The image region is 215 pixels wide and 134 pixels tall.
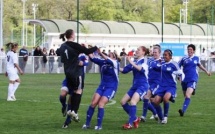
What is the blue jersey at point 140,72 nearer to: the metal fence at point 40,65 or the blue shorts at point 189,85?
the blue shorts at point 189,85

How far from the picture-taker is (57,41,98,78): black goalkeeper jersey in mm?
15227

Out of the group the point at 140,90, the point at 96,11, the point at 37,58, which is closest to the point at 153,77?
the point at 140,90

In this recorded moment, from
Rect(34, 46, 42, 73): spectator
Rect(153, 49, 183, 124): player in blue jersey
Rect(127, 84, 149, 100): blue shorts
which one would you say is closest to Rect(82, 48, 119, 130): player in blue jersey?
Rect(127, 84, 149, 100): blue shorts

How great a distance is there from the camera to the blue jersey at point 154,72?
17688mm

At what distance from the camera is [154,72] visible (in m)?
17.8

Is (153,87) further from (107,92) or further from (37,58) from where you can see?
(37,58)

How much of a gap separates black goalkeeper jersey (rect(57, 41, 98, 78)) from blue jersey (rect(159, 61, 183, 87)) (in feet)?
9.34

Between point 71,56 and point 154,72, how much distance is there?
10.7ft

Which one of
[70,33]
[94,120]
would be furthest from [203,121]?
[70,33]

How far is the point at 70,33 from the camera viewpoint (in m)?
15.3

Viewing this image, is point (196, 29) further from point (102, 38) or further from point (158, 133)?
point (158, 133)

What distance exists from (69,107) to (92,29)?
202 feet

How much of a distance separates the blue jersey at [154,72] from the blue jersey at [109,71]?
225 centimetres

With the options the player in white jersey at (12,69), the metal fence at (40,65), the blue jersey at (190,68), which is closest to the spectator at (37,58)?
the metal fence at (40,65)
